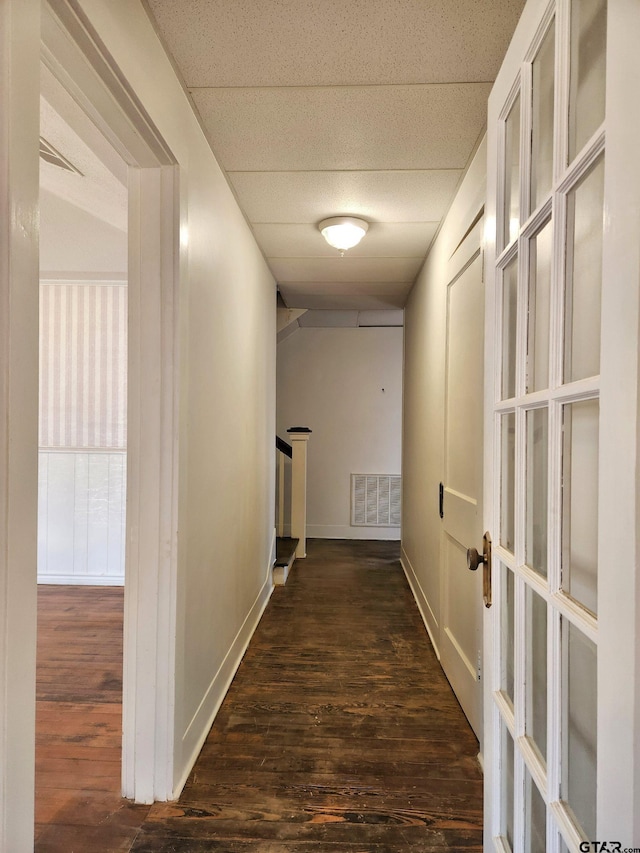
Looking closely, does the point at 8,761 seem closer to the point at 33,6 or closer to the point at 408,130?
the point at 33,6

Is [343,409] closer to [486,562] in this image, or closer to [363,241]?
[363,241]

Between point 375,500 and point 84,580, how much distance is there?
→ 3186mm

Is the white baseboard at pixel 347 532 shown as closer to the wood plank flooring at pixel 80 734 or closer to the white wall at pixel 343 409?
the white wall at pixel 343 409

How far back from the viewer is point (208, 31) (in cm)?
149

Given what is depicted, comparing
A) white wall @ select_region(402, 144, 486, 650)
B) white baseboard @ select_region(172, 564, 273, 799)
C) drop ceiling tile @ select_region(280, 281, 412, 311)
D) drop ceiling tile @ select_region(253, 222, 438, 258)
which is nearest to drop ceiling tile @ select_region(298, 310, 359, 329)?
drop ceiling tile @ select_region(280, 281, 412, 311)

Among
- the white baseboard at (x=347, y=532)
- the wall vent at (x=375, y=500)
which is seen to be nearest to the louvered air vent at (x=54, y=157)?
the wall vent at (x=375, y=500)

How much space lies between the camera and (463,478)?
234 cm

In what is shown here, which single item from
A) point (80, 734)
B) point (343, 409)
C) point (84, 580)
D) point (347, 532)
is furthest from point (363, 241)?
point (347, 532)

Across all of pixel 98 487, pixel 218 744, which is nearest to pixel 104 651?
pixel 218 744

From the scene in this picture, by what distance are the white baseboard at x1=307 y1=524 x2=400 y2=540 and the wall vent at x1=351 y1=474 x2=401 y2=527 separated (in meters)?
0.05

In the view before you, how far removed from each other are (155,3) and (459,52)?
86 centimetres

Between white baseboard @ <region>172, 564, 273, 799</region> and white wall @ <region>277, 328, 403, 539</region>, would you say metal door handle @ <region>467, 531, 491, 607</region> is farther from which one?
white wall @ <region>277, 328, 403, 539</region>

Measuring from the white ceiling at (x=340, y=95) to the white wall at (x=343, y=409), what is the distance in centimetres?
317

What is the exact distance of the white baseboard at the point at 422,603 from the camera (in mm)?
2949
